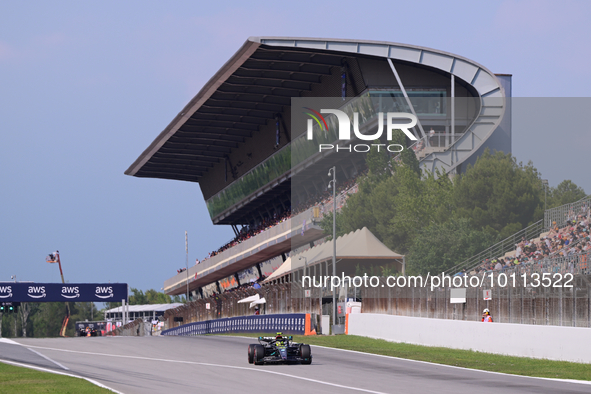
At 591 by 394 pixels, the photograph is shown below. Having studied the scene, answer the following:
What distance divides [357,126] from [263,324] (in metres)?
16.2

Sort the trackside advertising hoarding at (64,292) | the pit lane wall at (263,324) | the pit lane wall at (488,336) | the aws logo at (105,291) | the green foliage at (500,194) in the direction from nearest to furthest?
the pit lane wall at (488,336) → the pit lane wall at (263,324) → the green foliage at (500,194) → the trackside advertising hoarding at (64,292) → the aws logo at (105,291)

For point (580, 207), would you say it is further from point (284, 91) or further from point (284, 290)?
point (284, 91)

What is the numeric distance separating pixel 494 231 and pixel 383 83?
46.2 ft

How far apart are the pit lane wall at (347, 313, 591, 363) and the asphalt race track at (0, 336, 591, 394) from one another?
10.2ft

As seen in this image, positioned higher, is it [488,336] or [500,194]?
[500,194]

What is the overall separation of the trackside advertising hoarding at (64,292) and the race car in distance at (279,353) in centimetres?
6268

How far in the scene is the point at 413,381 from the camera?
55.9 feet

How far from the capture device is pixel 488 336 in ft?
81.7

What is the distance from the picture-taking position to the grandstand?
52.0m

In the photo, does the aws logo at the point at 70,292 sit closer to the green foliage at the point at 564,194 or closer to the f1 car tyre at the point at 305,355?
the green foliage at the point at 564,194

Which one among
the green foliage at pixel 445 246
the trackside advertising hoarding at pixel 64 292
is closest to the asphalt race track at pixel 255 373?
the green foliage at pixel 445 246

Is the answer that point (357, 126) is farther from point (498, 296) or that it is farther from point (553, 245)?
point (498, 296)

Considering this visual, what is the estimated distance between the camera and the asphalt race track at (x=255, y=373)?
15.4m

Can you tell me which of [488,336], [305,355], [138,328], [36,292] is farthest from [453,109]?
[36,292]
